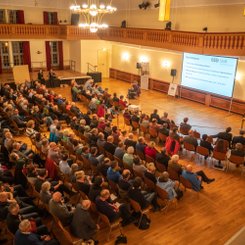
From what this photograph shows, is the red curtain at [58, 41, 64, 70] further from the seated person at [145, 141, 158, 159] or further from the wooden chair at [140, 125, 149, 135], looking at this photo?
the seated person at [145, 141, 158, 159]

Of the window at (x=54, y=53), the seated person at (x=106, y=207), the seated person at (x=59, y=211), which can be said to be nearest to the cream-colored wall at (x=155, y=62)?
the window at (x=54, y=53)

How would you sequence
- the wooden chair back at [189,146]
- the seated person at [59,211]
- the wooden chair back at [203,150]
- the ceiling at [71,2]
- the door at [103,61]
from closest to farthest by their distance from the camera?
the seated person at [59,211] → the wooden chair back at [203,150] → the wooden chair back at [189,146] → the ceiling at [71,2] → the door at [103,61]

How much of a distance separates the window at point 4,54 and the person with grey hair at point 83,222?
17317 millimetres

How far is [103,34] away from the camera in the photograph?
19266 mm

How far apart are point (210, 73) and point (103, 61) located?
31.2 feet

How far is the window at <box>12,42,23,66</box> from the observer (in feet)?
64.3

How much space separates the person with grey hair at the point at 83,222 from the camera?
185 inches

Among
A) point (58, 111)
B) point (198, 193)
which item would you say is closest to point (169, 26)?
point (58, 111)

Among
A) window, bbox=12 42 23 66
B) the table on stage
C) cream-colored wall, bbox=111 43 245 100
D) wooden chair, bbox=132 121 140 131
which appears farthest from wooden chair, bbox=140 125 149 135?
window, bbox=12 42 23 66

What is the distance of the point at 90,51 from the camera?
20.2 metres

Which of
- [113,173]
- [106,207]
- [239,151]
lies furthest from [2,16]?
[106,207]

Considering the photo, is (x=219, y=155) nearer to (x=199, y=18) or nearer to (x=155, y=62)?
(x=199, y=18)

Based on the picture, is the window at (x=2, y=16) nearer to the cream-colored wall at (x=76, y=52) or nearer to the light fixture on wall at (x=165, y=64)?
the cream-colored wall at (x=76, y=52)

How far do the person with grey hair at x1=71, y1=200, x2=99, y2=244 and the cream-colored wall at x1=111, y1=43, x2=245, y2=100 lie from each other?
424 inches
